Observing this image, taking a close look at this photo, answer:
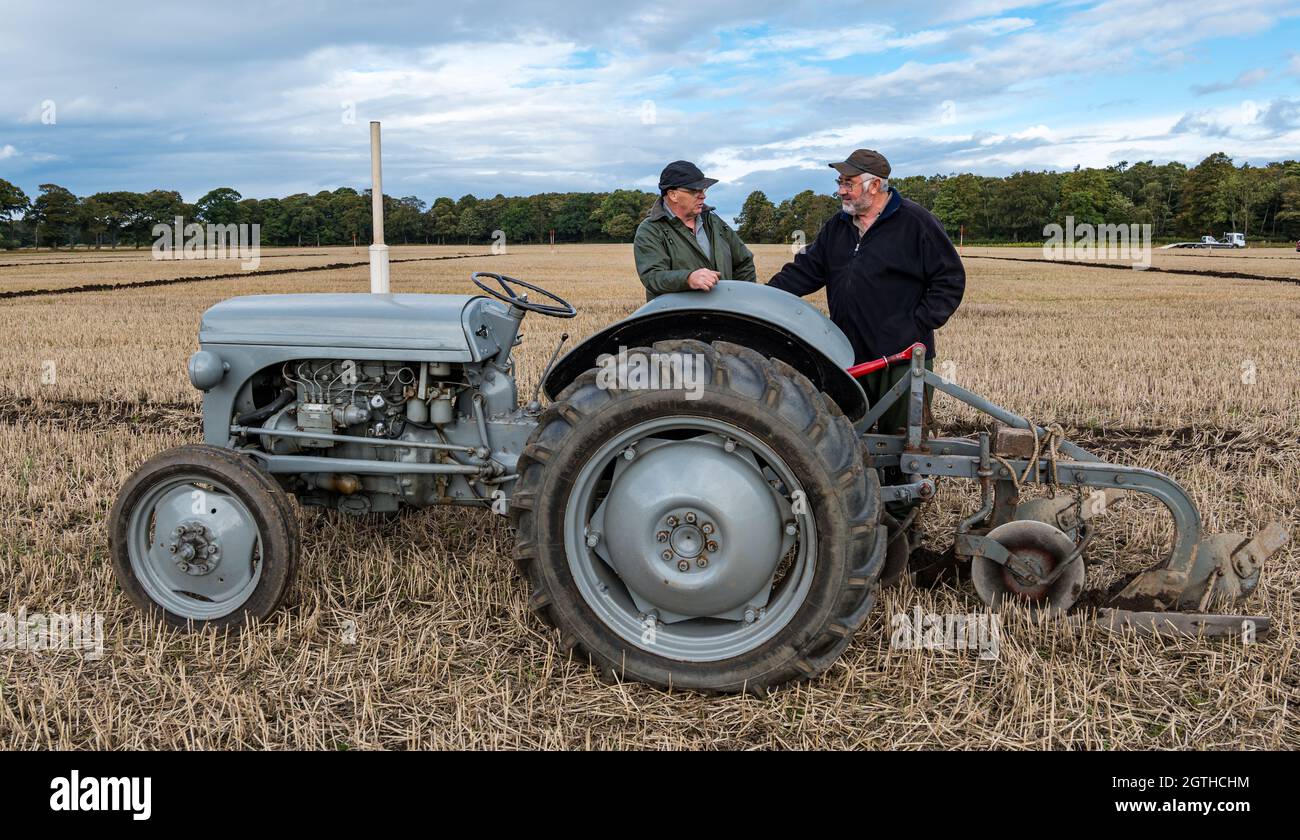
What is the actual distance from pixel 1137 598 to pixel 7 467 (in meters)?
6.69

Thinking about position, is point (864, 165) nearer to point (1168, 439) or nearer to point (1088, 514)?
point (1088, 514)

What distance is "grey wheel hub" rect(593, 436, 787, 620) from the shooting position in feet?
10.2

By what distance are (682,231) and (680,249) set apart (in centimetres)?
9

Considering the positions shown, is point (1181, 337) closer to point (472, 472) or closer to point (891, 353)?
point (891, 353)

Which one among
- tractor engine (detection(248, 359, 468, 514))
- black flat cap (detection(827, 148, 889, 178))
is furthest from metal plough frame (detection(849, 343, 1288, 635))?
tractor engine (detection(248, 359, 468, 514))

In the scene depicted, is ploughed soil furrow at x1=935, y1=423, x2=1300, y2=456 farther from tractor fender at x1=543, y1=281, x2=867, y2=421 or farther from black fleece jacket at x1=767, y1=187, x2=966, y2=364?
tractor fender at x1=543, y1=281, x2=867, y2=421

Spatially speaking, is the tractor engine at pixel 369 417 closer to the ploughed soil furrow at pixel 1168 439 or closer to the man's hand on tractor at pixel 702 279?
the man's hand on tractor at pixel 702 279

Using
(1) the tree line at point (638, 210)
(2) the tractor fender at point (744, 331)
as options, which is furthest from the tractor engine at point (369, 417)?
(1) the tree line at point (638, 210)

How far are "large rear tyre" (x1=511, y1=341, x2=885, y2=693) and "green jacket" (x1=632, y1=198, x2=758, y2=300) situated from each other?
1078 mm

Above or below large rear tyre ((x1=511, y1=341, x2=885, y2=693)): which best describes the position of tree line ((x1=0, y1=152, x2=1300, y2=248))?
above

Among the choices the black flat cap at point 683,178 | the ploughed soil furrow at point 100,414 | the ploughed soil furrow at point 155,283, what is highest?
the ploughed soil furrow at point 155,283

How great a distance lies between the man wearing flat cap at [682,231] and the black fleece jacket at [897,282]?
2.11ft

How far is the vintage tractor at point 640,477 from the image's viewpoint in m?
3.07

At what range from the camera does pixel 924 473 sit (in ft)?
12.0
